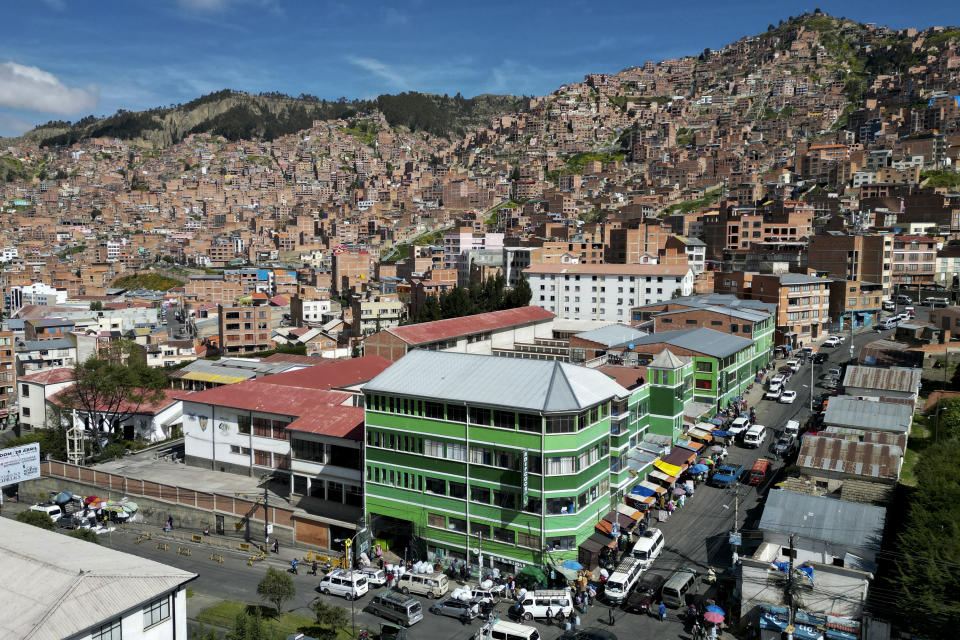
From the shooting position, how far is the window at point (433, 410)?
81.6 feet

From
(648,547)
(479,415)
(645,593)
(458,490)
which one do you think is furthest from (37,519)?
(648,547)

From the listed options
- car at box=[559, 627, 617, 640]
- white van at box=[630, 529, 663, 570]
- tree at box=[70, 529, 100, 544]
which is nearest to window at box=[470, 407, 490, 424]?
white van at box=[630, 529, 663, 570]

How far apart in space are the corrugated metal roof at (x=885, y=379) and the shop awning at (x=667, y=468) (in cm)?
1320

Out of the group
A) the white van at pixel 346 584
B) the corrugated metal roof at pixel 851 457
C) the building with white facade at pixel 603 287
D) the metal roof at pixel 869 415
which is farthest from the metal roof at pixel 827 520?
the building with white facade at pixel 603 287

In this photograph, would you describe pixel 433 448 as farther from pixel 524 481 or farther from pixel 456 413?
pixel 524 481

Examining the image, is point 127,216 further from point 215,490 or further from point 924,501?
point 924,501

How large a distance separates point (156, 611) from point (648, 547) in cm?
1530

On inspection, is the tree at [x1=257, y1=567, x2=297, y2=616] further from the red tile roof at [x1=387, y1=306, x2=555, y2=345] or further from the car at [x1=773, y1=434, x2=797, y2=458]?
the red tile roof at [x1=387, y1=306, x2=555, y2=345]

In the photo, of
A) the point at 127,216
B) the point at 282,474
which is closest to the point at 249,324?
the point at 282,474

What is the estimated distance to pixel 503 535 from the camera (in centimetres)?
2380

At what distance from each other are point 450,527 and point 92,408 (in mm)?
28102

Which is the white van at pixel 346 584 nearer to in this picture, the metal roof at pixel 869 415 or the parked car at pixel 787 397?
the metal roof at pixel 869 415

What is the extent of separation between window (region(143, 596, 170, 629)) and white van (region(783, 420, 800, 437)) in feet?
95.9

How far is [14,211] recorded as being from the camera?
191000 millimetres
